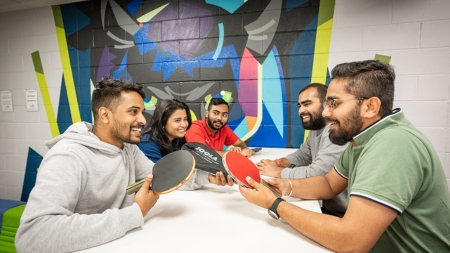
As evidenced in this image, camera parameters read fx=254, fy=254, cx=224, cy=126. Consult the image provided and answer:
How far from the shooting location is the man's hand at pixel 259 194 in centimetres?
111

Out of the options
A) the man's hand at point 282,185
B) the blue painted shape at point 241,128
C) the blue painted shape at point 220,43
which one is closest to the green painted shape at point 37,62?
the blue painted shape at point 220,43

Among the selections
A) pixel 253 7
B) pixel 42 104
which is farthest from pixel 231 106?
pixel 42 104

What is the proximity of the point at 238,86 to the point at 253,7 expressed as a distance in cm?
94

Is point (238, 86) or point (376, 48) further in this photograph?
point (238, 86)

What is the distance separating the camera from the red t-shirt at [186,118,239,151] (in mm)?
2879

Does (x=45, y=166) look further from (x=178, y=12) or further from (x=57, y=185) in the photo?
(x=178, y=12)

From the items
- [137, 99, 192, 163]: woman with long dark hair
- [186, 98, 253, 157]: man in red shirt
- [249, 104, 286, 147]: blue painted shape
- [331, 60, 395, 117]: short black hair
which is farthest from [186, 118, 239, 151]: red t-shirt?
[331, 60, 395, 117]: short black hair

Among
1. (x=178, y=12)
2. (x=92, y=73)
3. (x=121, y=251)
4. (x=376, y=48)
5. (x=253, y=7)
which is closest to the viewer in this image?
(x=121, y=251)

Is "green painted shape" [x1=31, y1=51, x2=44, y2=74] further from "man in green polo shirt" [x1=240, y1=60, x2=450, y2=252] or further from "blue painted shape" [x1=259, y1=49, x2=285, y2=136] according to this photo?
"man in green polo shirt" [x1=240, y1=60, x2=450, y2=252]

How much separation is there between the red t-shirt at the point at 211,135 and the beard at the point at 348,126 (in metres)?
1.78

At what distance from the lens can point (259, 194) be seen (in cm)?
114

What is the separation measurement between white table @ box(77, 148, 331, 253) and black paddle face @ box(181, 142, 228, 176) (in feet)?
0.55

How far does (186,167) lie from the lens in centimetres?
109

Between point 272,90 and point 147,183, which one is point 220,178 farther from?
point 272,90
